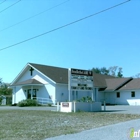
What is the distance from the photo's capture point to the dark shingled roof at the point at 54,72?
40.6m

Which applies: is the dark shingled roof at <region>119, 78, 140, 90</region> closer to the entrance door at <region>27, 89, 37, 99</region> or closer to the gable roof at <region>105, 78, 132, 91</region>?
the gable roof at <region>105, 78, 132, 91</region>

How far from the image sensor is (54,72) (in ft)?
141

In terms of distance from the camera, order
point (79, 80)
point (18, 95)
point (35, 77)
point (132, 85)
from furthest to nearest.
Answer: point (132, 85) → point (18, 95) → point (35, 77) → point (79, 80)

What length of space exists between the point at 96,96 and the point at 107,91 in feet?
8.25

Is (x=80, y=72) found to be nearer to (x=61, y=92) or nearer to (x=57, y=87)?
(x=57, y=87)

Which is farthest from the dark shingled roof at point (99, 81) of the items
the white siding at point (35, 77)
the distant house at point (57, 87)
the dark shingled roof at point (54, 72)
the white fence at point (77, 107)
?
the white fence at point (77, 107)

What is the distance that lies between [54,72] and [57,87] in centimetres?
385

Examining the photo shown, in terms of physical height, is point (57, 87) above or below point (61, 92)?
above

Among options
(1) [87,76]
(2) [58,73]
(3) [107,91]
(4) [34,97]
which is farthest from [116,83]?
(1) [87,76]

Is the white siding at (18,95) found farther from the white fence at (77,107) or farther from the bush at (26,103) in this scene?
the white fence at (77,107)

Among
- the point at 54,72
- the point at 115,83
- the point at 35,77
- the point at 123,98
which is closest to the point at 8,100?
the point at 35,77

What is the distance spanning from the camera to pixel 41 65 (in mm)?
43844

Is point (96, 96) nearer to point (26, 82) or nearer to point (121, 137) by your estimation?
point (26, 82)

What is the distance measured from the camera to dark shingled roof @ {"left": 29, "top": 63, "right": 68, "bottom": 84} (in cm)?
4056
